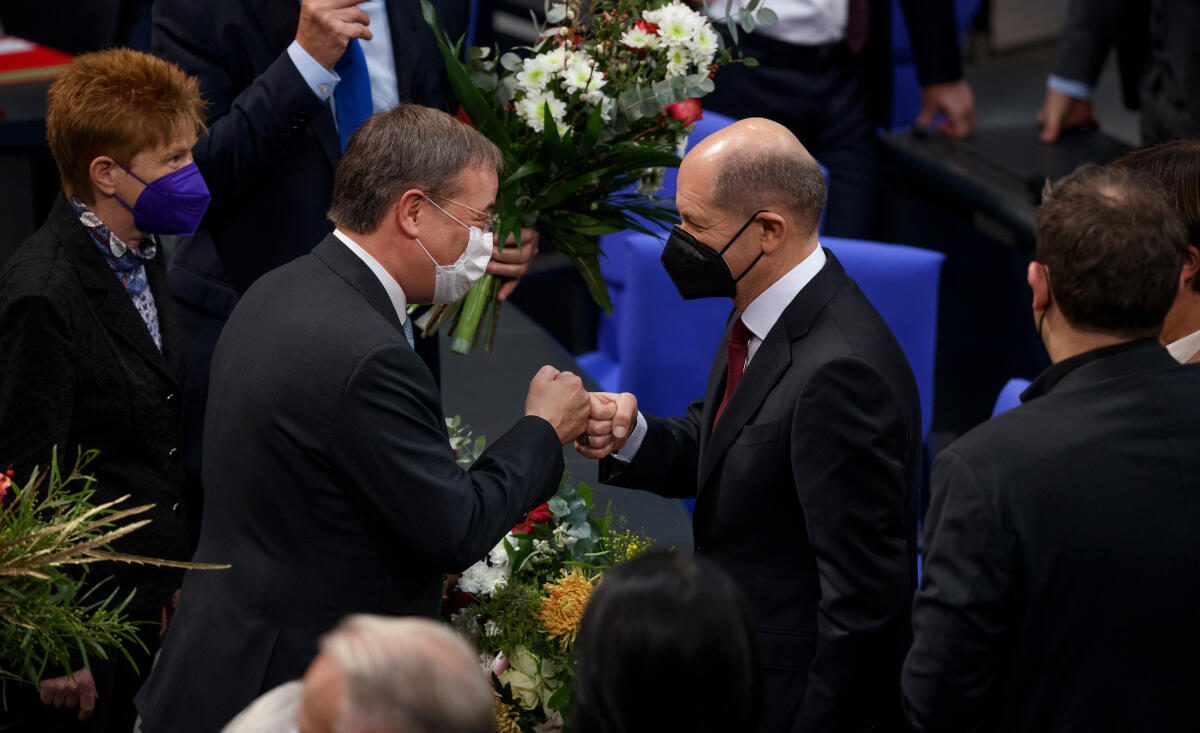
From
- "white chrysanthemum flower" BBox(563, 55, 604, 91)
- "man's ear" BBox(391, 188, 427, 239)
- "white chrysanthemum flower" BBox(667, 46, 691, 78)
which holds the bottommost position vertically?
"man's ear" BBox(391, 188, 427, 239)

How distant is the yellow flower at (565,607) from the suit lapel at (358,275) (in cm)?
48

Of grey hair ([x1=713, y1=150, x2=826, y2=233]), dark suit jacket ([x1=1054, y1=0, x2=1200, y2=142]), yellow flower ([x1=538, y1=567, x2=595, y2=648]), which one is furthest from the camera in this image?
dark suit jacket ([x1=1054, y1=0, x2=1200, y2=142])

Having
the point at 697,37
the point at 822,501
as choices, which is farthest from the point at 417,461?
the point at 697,37

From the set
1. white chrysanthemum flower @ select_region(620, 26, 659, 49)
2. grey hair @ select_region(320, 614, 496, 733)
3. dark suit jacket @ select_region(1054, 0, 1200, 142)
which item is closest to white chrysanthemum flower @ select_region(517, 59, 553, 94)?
white chrysanthemum flower @ select_region(620, 26, 659, 49)

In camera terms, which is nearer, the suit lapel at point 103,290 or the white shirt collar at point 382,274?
the white shirt collar at point 382,274

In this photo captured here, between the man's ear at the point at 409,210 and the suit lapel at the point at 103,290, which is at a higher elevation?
the man's ear at the point at 409,210

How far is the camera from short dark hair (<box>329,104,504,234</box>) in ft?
6.33

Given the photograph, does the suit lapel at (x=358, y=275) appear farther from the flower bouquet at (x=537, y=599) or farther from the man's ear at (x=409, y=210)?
the flower bouquet at (x=537, y=599)

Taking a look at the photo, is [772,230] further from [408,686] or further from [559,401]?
[408,686]

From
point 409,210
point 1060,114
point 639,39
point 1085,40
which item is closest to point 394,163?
point 409,210

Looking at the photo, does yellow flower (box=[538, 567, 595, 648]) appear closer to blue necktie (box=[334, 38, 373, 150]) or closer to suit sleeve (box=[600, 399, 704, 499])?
suit sleeve (box=[600, 399, 704, 499])

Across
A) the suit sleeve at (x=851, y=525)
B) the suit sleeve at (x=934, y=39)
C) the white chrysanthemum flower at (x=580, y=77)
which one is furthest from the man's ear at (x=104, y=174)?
the suit sleeve at (x=934, y=39)

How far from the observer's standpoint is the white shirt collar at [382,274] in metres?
1.94

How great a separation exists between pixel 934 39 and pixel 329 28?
2.70 meters
